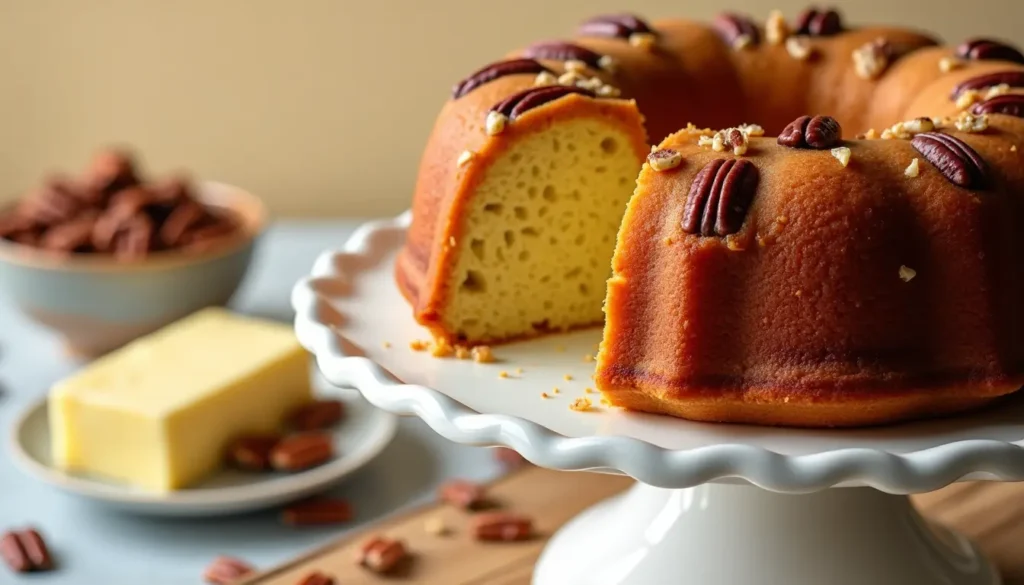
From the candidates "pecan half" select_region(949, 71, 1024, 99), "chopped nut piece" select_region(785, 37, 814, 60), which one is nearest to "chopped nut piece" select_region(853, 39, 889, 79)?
"chopped nut piece" select_region(785, 37, 814, 60)

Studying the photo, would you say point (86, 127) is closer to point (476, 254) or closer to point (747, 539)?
point (476, 254)

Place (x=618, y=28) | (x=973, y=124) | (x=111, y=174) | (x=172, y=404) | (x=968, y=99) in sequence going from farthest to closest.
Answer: (x=111, y=174) < (x=172, y=404) < (x=618, y=28) < (x=968, y=99) < (x=973, y=124)

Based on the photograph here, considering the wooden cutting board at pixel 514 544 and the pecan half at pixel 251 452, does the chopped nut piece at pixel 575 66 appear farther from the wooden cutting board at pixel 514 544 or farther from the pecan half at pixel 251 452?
the pecan half at pixel 251 452

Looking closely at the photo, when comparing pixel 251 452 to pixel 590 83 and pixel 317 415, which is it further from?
pixel 590 83

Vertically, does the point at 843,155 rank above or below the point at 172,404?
above

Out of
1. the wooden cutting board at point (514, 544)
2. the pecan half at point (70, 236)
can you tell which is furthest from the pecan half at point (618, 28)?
the pecan half at point (70, 236)

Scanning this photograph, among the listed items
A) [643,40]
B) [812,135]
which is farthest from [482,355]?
[643,40]
